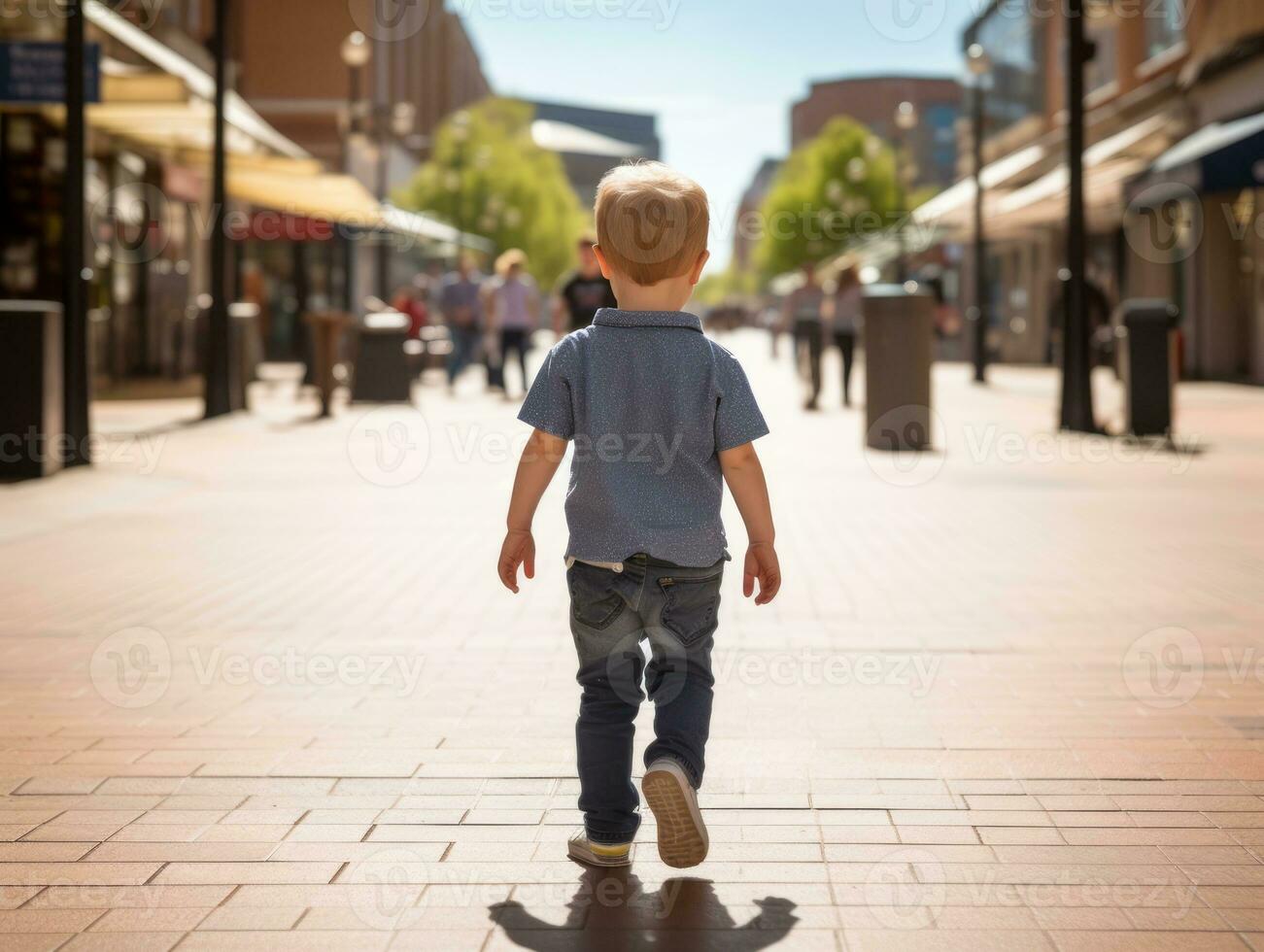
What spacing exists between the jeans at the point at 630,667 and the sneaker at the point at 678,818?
111mm

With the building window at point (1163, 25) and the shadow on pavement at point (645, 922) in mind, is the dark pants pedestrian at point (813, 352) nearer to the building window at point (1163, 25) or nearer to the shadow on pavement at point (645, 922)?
the building window at point (1163, 25)

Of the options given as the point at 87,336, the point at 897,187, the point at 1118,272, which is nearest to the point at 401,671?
the point at 87,336

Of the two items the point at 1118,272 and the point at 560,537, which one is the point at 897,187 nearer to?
the point at 1118,272

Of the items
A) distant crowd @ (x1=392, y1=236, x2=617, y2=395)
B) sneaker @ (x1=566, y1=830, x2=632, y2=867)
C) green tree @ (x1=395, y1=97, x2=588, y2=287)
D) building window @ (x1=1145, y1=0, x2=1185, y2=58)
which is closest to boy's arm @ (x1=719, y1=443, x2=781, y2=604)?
sneaker @ (x1=566, y1=830, x2=632, y2=867)

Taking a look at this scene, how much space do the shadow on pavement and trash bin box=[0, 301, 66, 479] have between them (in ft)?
28.1

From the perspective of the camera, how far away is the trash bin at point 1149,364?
13781 mm

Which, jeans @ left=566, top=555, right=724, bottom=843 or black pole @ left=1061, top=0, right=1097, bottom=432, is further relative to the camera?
black pole @ left=1061, top=0, right=1097, bottom=432

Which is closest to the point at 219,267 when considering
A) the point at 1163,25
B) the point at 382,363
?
the point at 382,363

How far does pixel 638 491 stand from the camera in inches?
138

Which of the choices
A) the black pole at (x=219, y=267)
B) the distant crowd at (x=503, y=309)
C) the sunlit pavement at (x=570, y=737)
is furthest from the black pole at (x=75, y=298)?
the black pole at (x=219, y=267)

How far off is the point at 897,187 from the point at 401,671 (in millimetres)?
72314

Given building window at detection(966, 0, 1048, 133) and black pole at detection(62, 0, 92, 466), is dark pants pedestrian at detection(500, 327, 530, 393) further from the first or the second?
building window at detection(966, 0, 1048, 133)

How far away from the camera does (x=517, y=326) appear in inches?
821

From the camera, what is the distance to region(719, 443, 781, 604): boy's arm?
11.7 feet
